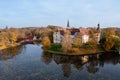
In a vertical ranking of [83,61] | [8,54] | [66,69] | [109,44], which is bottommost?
[66,69]

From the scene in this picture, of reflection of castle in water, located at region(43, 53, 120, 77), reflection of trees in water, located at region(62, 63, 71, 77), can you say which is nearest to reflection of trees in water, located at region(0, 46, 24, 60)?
reflection of castle in water, located at region(43, 53, 120, 77)

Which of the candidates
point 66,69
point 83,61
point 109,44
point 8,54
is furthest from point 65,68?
point 109,44


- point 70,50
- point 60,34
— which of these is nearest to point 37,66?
point 70,50

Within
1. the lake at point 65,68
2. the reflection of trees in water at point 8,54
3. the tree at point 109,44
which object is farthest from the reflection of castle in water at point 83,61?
the reflection of trees in water at point 8,54

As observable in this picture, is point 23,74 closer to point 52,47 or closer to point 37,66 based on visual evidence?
point 37,66

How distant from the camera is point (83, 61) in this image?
4131 centimetres

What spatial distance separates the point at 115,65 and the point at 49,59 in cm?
1529

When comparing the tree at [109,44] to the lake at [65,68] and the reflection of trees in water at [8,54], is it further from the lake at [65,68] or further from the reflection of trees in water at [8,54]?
the reflection of trees in water at [8,54]

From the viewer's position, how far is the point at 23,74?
1214 inches

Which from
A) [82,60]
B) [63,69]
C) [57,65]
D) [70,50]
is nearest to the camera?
[63,69]

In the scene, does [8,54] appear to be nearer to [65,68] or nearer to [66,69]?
[65,68]

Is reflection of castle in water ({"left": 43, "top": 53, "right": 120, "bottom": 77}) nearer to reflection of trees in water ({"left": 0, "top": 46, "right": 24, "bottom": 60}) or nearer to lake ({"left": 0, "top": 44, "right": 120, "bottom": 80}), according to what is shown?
lake ({"left": 0, "top": 44, "right": 120, "bottom": 80})

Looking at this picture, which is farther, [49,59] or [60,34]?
[60,34]

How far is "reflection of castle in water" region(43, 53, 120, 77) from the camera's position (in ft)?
117
